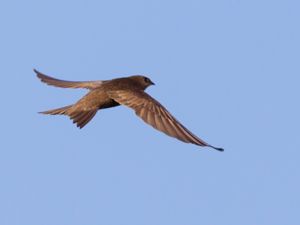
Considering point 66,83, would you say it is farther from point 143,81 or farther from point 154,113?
point 154,113

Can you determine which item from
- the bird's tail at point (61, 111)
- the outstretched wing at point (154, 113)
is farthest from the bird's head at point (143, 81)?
the outstretched wing at point (154, 113)

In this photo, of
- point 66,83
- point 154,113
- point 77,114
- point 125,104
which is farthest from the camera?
point 66,83

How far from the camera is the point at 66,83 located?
1428 cm

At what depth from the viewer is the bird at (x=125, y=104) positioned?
1062 cm

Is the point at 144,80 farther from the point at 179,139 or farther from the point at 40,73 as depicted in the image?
the point at 179,139

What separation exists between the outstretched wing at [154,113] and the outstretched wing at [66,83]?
136cm

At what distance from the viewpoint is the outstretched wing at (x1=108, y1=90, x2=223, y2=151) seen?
407 inches

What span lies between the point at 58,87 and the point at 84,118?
2.03 meters

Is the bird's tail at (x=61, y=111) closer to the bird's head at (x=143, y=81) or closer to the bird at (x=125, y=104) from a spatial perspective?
the bird at (x=125, y=104)

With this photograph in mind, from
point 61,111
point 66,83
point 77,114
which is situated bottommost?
point 77,114

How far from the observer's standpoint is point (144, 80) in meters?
14.2

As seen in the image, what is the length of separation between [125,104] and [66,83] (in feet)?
9.15

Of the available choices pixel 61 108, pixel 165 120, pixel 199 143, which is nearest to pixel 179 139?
pixel 199 143

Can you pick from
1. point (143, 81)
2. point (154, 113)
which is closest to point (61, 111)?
point (143, 81)
